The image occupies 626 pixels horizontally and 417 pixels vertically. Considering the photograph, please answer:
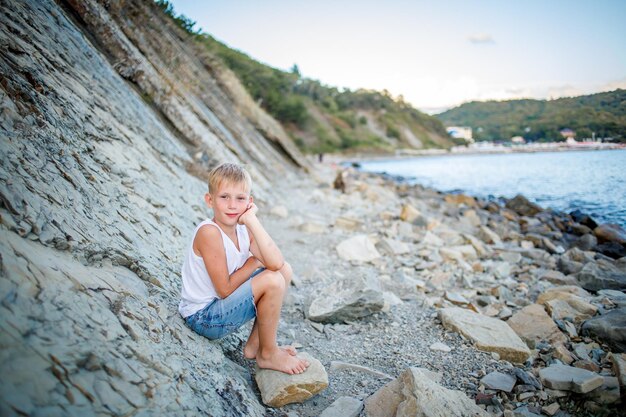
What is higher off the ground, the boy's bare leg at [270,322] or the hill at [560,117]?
the hill at [560,117]

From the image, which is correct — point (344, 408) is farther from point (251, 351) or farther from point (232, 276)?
point (232, 276)

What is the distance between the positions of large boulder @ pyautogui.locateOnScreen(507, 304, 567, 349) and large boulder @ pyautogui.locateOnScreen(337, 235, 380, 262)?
2.57m

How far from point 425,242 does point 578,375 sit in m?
4.80

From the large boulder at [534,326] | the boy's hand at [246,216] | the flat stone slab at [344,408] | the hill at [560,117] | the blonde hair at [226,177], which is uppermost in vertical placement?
the hill at [560,117]

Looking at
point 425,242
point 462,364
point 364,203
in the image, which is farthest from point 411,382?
point 364,203

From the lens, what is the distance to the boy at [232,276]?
241 centimetres

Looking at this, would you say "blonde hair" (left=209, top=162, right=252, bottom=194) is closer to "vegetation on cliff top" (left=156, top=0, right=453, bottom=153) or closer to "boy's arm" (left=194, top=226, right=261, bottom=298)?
"boy's arm" (left=194, top=226, right=261, bottom=298)

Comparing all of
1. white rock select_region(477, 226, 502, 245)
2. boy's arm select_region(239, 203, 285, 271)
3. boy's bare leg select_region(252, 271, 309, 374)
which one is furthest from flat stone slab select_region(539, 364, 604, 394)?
white rock select_region(477, 226, 502, 245)

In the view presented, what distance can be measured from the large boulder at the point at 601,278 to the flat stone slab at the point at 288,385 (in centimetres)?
483

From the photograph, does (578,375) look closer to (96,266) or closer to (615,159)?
(96,266)

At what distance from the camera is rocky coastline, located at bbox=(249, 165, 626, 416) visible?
2635 mm

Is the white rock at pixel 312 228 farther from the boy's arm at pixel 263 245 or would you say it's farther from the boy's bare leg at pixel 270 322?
the boy's arm at pixel 263 245

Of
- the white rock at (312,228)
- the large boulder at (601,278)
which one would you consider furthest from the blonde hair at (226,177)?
the large boulder at (601,278)

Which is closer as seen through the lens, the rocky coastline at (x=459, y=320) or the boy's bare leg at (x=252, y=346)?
the rocky coastline at (x=459, y=320)
